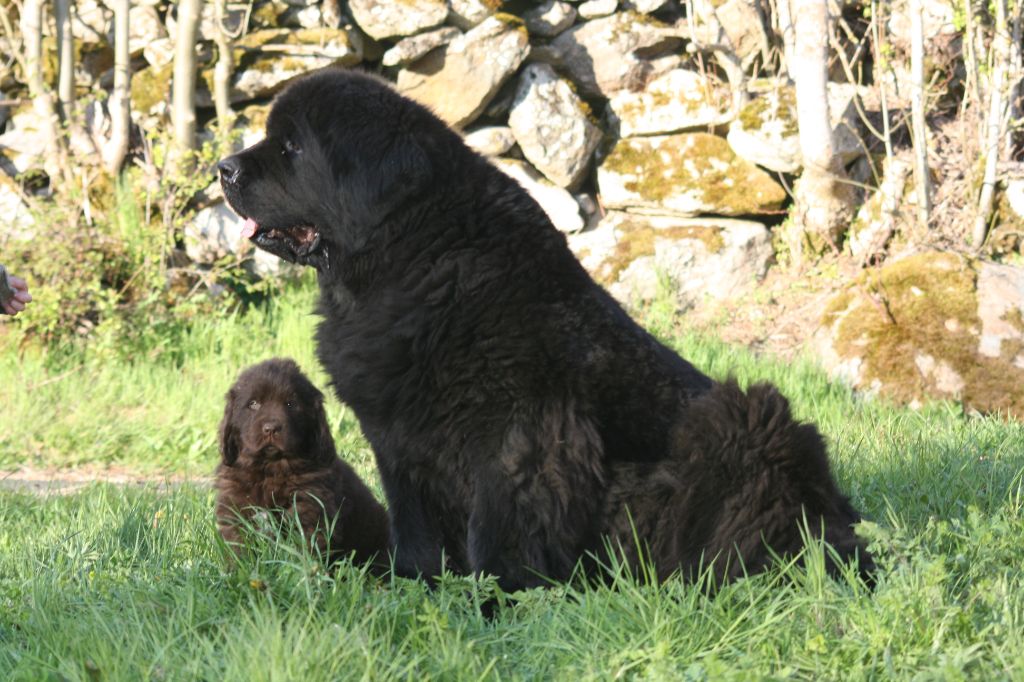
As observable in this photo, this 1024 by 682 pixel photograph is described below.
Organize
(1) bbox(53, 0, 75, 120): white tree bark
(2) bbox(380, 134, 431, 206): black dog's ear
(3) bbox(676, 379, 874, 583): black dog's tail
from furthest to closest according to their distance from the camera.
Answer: (1) bbox(53, 0, 75, 120): white tree bark, (2) bbox(380, 134, 431, 206): black dog's ear, (3) bbox(676, 379, 874, 583): black dog's tail

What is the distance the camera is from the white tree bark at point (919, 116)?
777 centimetres

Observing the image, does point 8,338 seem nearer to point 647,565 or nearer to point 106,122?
point 106,122

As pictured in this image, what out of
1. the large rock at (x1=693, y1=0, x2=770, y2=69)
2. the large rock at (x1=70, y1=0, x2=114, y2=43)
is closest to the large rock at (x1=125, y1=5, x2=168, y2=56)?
the large rock at (x1=70, y1=0, x2=114, y2=43)

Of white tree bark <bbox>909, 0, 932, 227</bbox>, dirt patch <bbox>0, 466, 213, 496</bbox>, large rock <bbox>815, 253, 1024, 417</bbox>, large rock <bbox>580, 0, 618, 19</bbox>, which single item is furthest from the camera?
large rock <bbox>580, 0, 618, 19</bbox>

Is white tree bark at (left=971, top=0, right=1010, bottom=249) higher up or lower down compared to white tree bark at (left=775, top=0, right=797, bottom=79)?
lower down

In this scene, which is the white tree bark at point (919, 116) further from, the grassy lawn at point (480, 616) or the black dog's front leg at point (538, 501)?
the black dog's front leg at point (538, 501)

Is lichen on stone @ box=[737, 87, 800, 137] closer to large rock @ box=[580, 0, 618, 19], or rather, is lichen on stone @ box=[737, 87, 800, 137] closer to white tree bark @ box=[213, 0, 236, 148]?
large rock @ box=[580, 0, 618, 19]

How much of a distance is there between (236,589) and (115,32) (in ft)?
24.2

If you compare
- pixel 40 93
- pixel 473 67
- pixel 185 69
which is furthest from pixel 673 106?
pixel 40 93

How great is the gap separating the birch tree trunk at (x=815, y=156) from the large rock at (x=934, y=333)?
4.42 ft

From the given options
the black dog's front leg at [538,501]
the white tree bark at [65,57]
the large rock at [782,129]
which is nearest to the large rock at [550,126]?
the large rock at [782,129]

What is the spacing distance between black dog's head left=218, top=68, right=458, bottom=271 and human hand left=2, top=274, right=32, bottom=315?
0.81 meters

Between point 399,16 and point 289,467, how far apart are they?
5.50m

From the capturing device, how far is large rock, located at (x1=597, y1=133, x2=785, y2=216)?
350 inches
